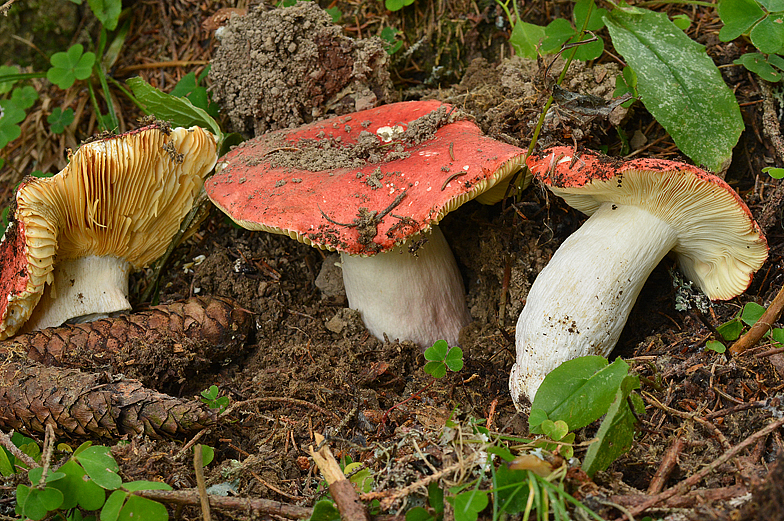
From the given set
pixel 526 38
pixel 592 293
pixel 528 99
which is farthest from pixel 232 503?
pixel 526 38

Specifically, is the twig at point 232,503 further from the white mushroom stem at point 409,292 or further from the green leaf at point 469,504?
the white mushroom stem at point 409,292

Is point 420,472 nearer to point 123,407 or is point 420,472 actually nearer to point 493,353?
point 493,353

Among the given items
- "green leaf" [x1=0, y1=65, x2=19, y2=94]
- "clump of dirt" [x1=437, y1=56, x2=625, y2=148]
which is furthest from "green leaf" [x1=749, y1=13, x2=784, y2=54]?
"green leaf" [x1=0, y1=65, x2=19, y2=94]

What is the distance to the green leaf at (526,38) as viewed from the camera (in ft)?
10.2

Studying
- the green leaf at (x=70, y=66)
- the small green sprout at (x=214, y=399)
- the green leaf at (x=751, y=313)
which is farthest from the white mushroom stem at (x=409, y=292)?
the green leaf at (x=70, y=66)

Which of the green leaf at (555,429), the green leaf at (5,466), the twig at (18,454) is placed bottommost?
the green leaf at (555,429)

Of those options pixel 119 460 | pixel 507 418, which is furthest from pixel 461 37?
pixel 119 460

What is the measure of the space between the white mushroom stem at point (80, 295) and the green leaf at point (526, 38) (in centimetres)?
257

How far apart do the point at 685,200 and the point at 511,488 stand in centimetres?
135

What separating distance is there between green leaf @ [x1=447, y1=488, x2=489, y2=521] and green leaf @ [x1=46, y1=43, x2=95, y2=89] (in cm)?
352

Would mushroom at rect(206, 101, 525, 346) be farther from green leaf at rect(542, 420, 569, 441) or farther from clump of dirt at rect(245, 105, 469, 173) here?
green leaf at rect(542, 420, 569, 441)

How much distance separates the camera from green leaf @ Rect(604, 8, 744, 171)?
2.59 m

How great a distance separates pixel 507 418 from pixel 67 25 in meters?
3.98

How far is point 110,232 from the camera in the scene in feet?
9.62
